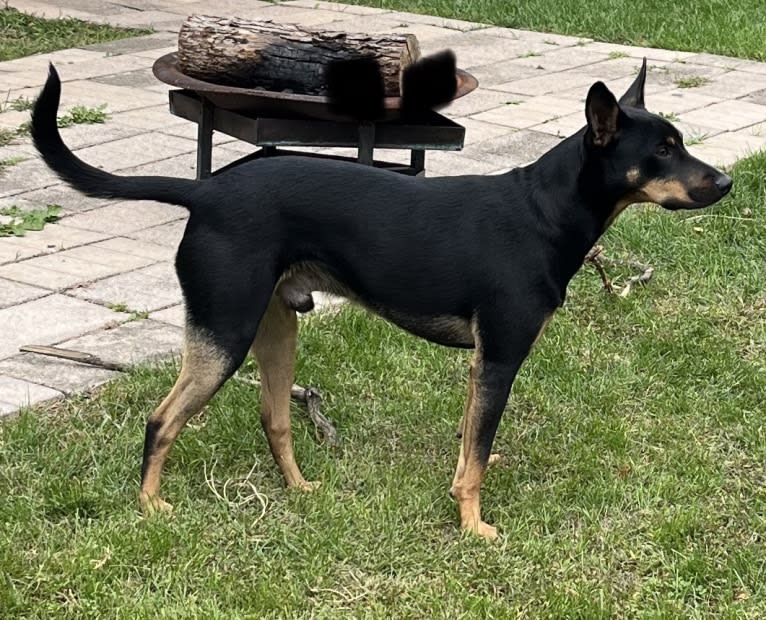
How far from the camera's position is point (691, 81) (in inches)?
399

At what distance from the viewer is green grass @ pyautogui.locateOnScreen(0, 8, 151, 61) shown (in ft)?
35.0

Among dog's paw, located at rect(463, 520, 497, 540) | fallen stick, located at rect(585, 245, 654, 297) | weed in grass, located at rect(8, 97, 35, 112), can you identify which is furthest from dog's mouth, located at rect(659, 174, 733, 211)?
weed in grass, located at rect(8, 97, 35, 112)

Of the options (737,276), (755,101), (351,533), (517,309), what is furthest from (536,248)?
(755,101)

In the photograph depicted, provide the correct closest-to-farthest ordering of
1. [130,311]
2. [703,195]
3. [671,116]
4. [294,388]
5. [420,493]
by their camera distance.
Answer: [703,195] → [420,493] → [294,388] → [130,311] → [671,116]

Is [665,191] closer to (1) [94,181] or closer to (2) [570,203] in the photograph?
(2) [570,203]

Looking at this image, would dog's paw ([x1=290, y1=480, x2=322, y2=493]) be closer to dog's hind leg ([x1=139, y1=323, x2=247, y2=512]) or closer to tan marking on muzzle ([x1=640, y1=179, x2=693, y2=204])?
dog's hind leg ([x1=139, y1=323, x2=247, y2=512])

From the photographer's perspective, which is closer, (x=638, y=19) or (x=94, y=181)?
(x=94, y=181)

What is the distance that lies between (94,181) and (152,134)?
14.8 ft

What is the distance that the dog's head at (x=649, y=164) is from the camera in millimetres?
3926

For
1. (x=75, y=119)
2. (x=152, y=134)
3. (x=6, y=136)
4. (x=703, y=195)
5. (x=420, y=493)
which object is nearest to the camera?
(x=703, y=195)

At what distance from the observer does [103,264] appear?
20.2ft

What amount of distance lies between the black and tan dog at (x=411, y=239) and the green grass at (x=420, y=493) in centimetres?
25

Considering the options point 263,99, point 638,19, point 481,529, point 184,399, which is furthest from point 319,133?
point 638,19

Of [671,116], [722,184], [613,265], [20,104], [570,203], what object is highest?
[722,184]
